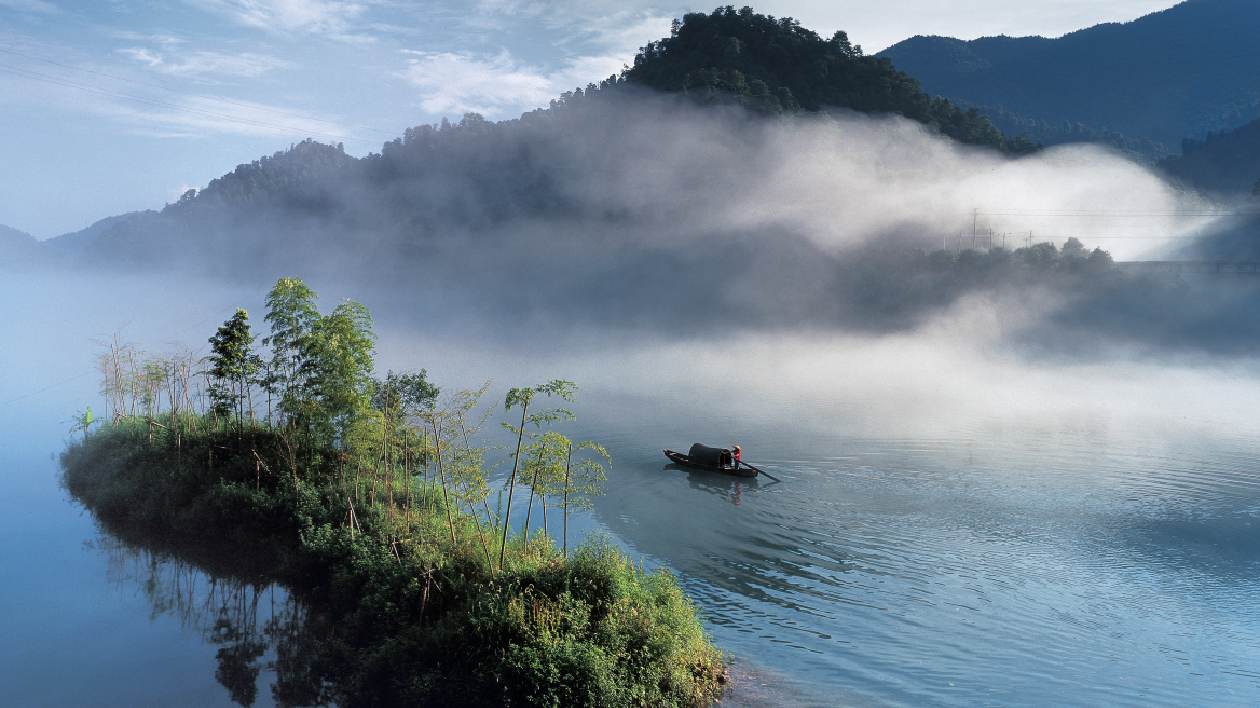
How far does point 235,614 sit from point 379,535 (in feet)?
15.3

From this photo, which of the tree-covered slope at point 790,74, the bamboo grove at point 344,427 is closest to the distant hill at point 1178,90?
the tree-covered slope at point 790,74

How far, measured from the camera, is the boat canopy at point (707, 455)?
35.8 m

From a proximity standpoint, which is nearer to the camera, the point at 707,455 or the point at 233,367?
the point at 233,367

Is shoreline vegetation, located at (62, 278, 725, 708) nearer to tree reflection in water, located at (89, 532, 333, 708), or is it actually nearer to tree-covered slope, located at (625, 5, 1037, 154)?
tree reflection in water, located at (89, 532, 333, 708)

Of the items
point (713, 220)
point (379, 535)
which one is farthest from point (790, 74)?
point (379, 535)

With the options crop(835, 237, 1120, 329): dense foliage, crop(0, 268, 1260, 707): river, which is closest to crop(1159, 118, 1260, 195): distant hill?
crop(835, 237, 1120, 329): dense foliage

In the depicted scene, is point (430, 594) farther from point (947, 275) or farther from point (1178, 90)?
point (1178, 90)

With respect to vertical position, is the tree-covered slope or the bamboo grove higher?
the tree-covered slope

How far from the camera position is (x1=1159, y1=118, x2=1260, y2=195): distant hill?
115m

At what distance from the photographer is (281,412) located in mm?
28016

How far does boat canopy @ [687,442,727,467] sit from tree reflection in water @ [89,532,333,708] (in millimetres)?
20265

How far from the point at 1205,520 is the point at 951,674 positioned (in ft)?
65.1

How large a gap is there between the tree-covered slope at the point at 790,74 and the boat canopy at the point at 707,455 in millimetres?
113618

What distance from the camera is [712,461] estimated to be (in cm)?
3609
